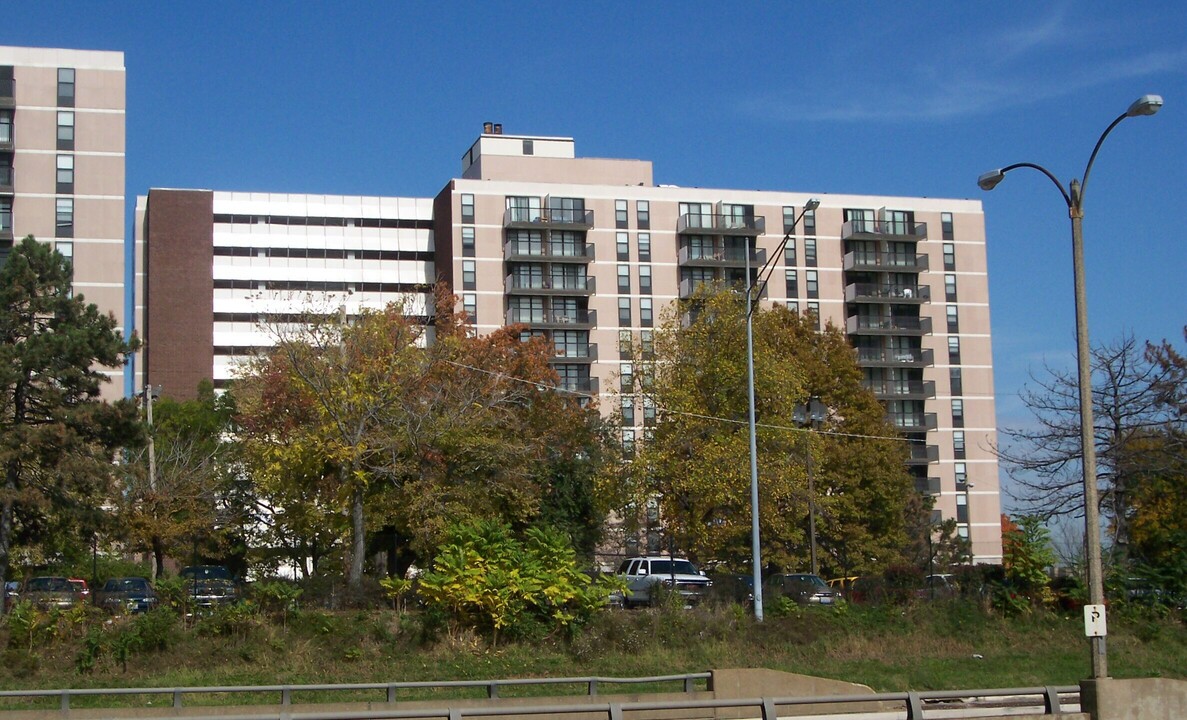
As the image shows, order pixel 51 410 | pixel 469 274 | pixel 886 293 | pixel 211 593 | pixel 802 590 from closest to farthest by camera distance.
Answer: pixel 211 593, pixel 51 410, pixel 802 590, pixel 469 274, pixel 886 293

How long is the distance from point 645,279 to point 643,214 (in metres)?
4.97

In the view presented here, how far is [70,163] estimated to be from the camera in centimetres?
8219

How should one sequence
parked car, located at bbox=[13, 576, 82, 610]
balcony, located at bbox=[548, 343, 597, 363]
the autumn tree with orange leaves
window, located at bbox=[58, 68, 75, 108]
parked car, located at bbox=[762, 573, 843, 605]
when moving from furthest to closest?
balcony, located at bbox=[548, 343, 597, 363]
window, located at bbox=[58, 68, 75, 108]
the autumn tree with orange leaves
parked car, located at bbox=[762, 573, 843, 605]
parked car, located at bbox=[13, 576, 82, 610]

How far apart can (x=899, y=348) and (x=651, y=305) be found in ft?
67.2

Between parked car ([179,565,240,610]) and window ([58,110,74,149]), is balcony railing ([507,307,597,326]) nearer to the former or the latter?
window ([58,110,74,149])

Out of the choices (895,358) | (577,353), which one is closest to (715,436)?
(577,353)

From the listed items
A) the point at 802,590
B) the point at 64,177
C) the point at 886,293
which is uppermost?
the point at 64,177

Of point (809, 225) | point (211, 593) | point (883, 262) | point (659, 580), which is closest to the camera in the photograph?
point (211, 593)

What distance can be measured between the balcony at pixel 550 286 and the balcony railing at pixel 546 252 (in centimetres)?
143

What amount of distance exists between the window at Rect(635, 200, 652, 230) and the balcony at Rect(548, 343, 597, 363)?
10298 mm

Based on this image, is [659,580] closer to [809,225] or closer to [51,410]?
[51,410]

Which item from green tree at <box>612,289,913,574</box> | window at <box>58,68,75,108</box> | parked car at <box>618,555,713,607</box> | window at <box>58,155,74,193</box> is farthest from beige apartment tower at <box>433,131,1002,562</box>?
green tree at <box>612,289,913,574</box>

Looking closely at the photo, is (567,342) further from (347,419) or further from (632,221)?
(347,419)

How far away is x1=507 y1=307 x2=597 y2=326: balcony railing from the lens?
9250 cm
